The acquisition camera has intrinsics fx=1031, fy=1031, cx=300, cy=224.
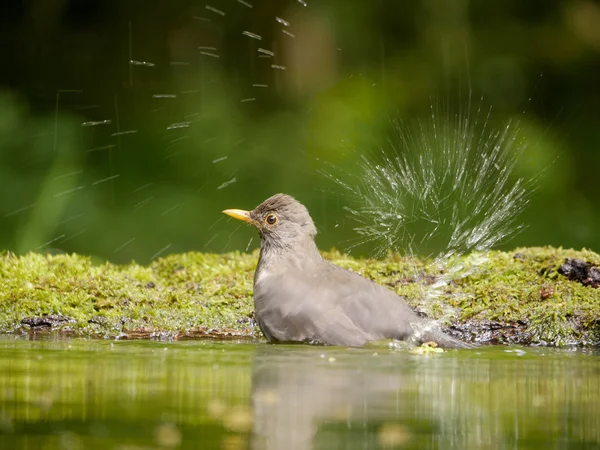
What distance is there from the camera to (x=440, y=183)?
9.62 meters

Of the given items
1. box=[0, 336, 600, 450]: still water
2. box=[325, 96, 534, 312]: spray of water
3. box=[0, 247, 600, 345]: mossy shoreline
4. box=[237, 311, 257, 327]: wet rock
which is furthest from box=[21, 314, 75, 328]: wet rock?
box=[325, 96, 534, 312]: spray of water

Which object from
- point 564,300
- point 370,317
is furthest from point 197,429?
point 564,300

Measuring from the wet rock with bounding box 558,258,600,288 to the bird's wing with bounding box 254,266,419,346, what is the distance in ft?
3.57

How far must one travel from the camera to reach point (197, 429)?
3.47m

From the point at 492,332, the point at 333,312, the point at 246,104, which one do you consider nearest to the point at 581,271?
the point at 492,332

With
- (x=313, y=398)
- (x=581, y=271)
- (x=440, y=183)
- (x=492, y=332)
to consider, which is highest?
(x=440, y=183)

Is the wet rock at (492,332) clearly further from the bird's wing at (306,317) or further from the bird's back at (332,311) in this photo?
the bird's wing at (306,317)

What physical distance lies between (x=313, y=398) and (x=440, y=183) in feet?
19.2

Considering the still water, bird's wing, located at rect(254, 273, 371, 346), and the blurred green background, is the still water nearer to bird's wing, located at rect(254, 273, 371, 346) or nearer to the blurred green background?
bird's wing, located at rect(254, 273, 371, 346)

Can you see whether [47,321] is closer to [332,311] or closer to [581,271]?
[332,311]

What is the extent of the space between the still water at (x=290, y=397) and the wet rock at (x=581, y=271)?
80 cm

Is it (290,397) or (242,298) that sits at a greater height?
(242,298)

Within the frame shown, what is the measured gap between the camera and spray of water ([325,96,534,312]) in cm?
873

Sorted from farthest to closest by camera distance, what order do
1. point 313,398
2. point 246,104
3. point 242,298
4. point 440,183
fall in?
point 246,104
point 440,183
point 242,298
point 313,398
